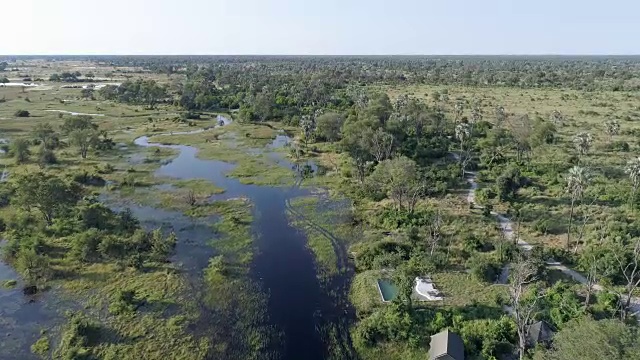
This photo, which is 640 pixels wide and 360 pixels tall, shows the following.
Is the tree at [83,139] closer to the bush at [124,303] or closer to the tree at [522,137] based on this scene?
the bush at [124,303]

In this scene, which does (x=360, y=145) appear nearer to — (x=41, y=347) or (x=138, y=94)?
(x=41, y=347)

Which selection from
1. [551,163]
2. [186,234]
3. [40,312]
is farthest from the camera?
[551,163]

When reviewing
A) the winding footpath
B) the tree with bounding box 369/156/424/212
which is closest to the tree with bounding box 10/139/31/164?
the tree with bounding box 369/156/424/212

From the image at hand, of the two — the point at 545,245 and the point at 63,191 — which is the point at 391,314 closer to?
the point at 545,245

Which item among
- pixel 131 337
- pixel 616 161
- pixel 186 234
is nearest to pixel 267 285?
pixel 131 337

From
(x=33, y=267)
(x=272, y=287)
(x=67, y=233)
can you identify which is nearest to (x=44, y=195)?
(x=67, y=233)

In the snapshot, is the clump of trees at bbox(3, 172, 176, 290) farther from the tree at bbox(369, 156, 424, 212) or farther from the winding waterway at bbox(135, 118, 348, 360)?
the tree at bbox(369, 156, 424, 212)
